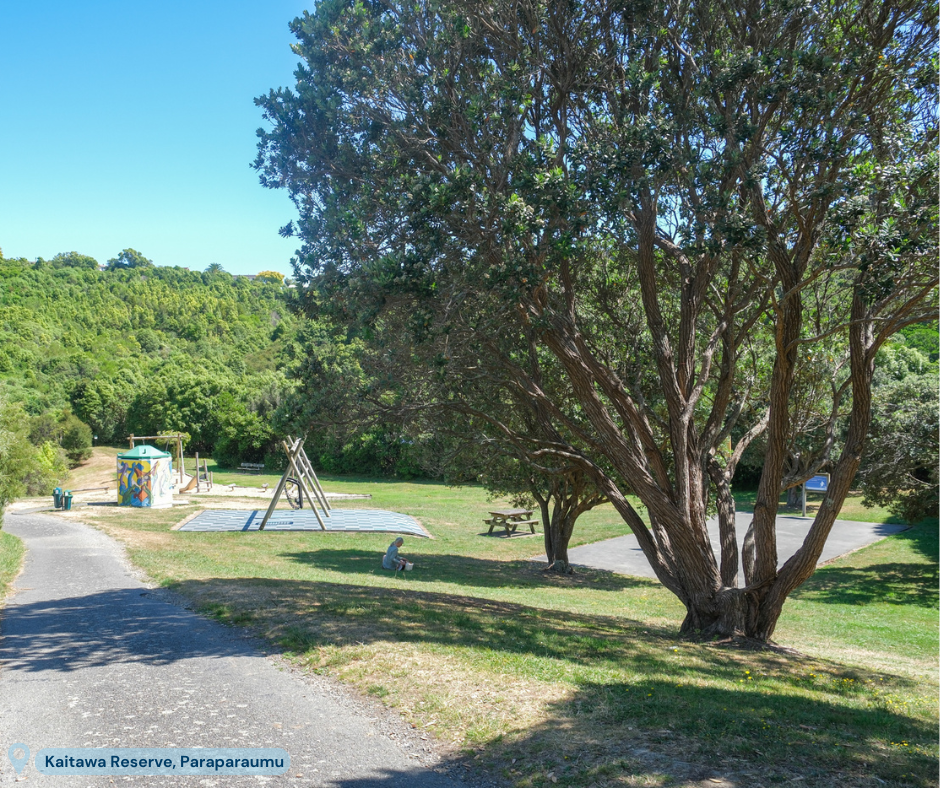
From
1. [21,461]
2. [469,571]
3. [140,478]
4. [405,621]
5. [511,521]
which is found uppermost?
[21,461]

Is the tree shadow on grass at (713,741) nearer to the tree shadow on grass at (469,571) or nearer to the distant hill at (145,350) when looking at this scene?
the tree shadow on grass at (469,571)

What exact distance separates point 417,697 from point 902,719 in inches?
171

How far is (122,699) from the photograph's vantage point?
5824 millimetres

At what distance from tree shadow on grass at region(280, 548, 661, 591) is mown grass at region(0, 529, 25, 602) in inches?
223

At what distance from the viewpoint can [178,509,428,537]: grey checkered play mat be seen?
75.1ft

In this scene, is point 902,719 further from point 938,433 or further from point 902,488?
point 902,488

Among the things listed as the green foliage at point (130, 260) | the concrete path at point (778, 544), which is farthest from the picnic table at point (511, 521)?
the green foliage at point (130, 260)

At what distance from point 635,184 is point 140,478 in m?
24.9

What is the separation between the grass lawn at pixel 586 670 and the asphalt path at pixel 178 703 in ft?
1.28

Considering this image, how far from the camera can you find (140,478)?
28.0 metres

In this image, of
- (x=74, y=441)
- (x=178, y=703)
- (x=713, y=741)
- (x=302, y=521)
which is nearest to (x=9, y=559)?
(x=178, y=703)

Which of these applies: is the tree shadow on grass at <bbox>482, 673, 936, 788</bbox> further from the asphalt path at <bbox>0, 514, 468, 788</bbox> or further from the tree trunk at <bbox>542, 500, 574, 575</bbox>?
the tree trunk at <bbox>542, 500, 574, 575</bbox>

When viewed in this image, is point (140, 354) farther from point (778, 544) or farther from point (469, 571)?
point (778, 544)

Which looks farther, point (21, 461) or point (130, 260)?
point (130, 260)
